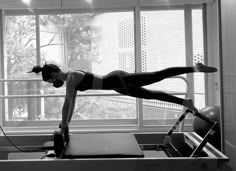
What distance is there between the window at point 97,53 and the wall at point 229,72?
0.78 m

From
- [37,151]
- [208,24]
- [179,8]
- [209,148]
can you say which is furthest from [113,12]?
[209,148]

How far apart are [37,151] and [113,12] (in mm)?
2014

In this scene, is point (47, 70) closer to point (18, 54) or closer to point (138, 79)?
point (138, 79)

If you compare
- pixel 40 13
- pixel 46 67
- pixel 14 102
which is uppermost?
pixel 40 13

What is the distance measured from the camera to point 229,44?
2215mm

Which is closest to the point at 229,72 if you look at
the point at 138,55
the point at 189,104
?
the point at 189,104

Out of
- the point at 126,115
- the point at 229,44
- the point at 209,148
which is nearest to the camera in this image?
the point at 209,148

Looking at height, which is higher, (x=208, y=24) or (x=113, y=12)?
(x=113, y=12)

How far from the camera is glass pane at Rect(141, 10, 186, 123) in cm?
358

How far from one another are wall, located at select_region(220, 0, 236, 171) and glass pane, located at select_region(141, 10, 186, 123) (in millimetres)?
1194

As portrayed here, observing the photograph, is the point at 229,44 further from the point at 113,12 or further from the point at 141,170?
the point at 113,12

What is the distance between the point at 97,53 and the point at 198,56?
3.96 feet

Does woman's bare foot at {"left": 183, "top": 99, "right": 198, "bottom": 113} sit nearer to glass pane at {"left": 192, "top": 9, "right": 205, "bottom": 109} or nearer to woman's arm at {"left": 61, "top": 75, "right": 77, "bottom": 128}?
woman's arm at {"left": 61, "top": 75, "right": 77, "bottom": 128}

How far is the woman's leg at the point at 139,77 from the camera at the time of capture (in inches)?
72.2
